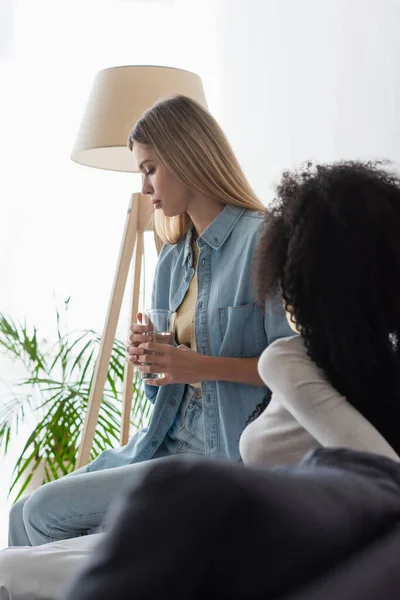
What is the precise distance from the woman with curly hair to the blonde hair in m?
0.80

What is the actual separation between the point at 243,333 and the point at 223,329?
44mm

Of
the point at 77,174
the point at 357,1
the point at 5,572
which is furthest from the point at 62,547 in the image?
the point at 77,174

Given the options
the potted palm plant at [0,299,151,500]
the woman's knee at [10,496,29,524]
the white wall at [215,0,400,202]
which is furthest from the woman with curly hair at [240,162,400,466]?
the potted palm plant at [0,299,151,500]

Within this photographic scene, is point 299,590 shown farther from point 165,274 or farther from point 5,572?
point 165,274

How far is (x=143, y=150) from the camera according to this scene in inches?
67.7

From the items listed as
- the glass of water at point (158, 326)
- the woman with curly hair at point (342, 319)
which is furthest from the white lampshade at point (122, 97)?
the woman with curly hair at point (342, 319)

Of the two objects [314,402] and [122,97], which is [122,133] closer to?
[122,97]

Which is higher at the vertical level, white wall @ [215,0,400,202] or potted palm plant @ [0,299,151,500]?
white wall @ [215,0,400,202]

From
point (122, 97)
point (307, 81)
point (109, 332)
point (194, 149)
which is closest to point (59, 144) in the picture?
point (122, 97)

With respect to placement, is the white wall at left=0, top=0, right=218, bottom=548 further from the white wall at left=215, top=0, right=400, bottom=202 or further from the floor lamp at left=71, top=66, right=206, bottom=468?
the floor lamp at left=71, top=66, right=206, bottom=468

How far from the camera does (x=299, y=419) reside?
85 cm

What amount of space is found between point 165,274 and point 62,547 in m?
0.83

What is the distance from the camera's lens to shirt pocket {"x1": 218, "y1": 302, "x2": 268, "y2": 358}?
158 cm

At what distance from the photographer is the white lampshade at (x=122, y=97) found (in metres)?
2.23
